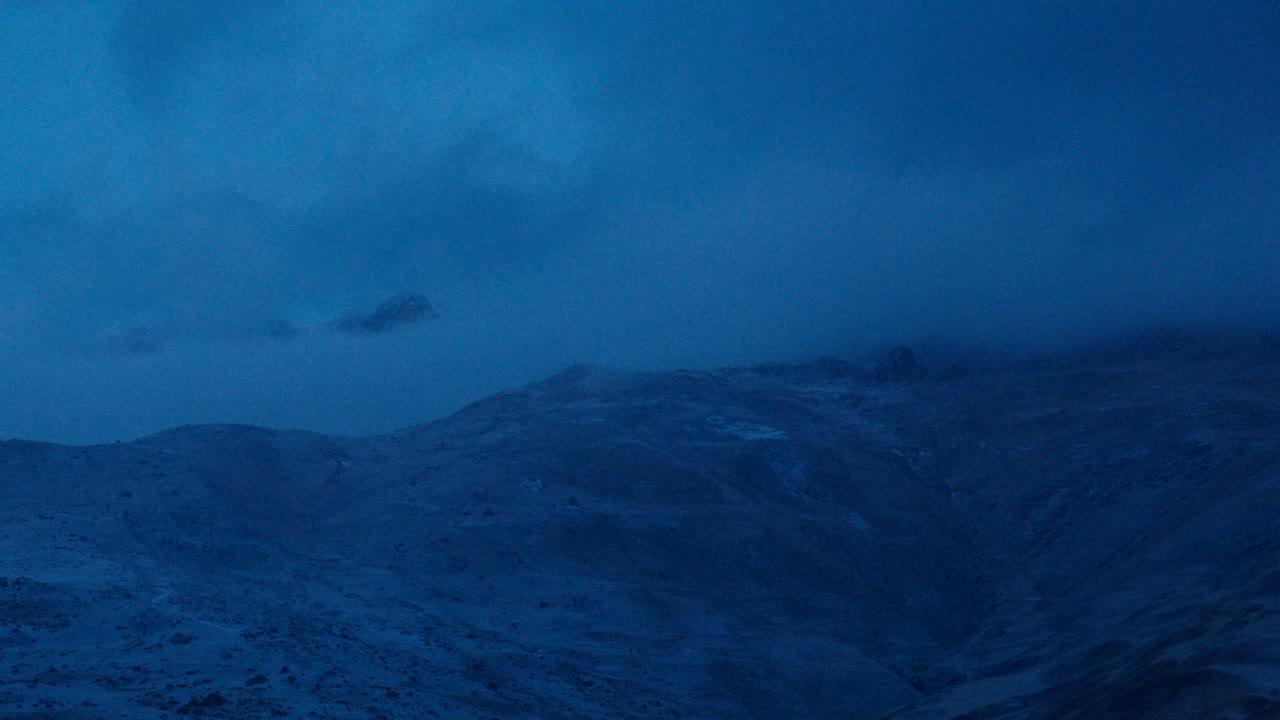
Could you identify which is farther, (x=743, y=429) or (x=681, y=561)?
(x=743, y=429)

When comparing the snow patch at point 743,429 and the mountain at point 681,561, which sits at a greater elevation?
the snow patch at point 743,429

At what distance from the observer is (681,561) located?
33625 mm

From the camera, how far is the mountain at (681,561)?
63.4 feet

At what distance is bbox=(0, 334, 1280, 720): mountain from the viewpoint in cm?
1931

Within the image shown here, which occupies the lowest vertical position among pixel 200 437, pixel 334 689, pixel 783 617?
pixel 783 617

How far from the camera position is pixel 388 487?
40812 mm

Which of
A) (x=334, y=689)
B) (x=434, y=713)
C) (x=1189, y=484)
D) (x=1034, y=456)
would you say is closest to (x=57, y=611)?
(x=334, y=689)

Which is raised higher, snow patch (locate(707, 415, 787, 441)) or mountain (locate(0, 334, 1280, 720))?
snow patch (locate(707, 415, 787, 441))

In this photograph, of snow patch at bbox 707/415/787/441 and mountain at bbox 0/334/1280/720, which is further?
snow patch at bbox 707/415/787/441

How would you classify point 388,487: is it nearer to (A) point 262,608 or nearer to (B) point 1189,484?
(A) point 262,608

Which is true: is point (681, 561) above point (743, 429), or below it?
below

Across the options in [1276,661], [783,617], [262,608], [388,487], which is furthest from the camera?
[388,487]

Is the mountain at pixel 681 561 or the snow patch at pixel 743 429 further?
the snow patch at pixel 743 429

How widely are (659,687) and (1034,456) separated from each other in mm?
24681
